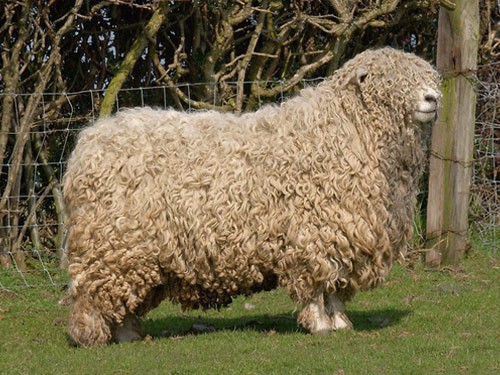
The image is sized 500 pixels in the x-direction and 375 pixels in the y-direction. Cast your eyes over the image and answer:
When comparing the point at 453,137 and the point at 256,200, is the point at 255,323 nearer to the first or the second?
the point at 256,200

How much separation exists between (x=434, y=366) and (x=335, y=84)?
6.69ft

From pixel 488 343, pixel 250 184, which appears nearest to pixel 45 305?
pixel 250 184

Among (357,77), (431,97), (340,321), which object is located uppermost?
(357,77)

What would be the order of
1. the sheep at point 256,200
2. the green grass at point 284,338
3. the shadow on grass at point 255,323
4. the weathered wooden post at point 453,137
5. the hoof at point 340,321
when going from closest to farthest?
the green grass at point 284,338 < the sheep at point 256,200 < the hoof at point 340,321 < the shadow on grass at point 255,323 < the weathered wooden post at point 453,137

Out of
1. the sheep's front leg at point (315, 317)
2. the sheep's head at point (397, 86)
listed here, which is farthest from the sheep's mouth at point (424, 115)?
the sheep's front leg at point (315, 317)

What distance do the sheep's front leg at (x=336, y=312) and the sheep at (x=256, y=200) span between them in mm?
48

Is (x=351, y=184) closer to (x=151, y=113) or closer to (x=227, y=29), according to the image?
(x=151, y=113)

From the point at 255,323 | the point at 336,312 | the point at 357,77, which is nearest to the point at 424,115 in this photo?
the point at 357,77

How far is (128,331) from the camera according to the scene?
666 cm

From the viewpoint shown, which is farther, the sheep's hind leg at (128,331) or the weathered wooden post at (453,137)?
the weathered wooden post at (453,137)

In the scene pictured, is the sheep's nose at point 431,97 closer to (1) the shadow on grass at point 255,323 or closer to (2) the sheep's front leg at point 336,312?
(2) the sheep's front leg at point 336,312

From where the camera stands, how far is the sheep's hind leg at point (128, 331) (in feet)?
21.7

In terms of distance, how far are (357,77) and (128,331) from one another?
2.25 m

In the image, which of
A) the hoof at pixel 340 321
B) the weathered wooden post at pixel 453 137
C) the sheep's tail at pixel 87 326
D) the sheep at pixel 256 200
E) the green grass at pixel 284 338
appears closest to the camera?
the green grass at pixel 284 338
